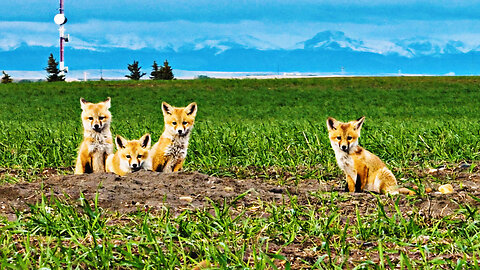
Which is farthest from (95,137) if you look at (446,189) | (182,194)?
(446,189)

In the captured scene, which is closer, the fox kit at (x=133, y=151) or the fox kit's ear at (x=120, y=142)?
the fox kit's ear at (x=120, y=142)

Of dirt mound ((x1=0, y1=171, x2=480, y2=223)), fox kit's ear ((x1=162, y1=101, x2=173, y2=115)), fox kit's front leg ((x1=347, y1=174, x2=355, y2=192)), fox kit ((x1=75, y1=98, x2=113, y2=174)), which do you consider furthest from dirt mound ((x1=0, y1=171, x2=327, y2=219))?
fox kit's ear ((x1=162, y1=101, x2=173, y2=115))

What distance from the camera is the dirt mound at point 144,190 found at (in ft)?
20.0

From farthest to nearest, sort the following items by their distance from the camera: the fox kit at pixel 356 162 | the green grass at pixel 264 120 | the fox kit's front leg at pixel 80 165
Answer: the green grass at pixel 264 120 → the fox kit's front leg at pixel 80 165 → the fox kit at pixel 356 162

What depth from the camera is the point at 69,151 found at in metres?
9.77

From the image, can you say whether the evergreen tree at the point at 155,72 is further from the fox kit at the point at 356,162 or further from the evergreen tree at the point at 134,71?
the fox kit at the point at 356,162

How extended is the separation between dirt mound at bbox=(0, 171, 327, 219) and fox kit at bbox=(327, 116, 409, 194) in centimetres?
61

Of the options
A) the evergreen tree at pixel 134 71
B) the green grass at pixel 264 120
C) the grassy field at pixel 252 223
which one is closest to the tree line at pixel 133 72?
the evergreen tree at pixel 134 71

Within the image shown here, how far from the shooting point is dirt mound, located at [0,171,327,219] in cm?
Answer: 609

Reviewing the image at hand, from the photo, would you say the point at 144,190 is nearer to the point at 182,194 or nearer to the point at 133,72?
the point at 182,194

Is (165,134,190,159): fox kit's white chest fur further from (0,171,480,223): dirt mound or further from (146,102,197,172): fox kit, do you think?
(0,171,480,223): dirt mound

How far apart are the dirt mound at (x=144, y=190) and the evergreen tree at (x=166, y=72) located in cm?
7951

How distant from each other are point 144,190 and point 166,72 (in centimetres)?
8078

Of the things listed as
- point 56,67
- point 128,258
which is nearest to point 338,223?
point 128,258
